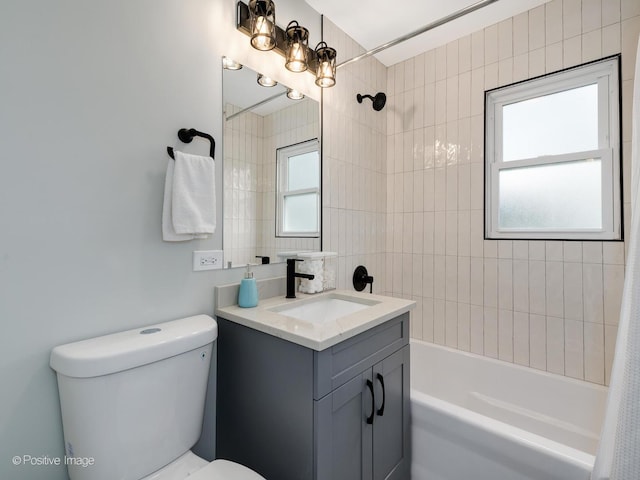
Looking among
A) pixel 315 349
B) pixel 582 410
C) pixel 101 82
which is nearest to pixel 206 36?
pixel 101 82

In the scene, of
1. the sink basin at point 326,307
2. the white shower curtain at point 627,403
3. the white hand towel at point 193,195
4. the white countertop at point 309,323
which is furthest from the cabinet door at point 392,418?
the white hand towel at point 193,195

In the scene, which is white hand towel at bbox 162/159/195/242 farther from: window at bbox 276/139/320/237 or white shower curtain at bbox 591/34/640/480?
white shower curtain at bbox 591/34/640/480

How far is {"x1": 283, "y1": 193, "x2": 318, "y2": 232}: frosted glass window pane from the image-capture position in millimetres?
1614

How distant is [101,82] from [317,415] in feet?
4.18

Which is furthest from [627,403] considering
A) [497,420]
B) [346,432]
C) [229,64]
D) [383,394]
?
[229,64]

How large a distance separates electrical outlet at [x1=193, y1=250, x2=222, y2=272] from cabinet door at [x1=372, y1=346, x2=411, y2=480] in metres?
0.79

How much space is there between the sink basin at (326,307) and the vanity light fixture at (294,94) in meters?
1.09

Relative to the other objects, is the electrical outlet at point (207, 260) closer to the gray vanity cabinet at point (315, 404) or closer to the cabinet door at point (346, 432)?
the gray vanity cabinet at point (315, 404)

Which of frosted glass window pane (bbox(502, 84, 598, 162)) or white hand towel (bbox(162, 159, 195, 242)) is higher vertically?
frosted glass window pane (bbox(502, 84, 598, 162))

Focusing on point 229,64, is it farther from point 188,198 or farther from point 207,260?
point 207,260

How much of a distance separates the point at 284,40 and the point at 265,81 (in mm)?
249

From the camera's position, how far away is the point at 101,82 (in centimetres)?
96

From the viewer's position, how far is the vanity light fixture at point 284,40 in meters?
1.26

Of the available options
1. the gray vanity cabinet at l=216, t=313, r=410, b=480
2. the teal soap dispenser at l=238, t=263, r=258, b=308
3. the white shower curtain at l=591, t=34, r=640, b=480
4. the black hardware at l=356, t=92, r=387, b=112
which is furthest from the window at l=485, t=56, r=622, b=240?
the teal soap dispenser at l=238, t=263, r=258, b=308
